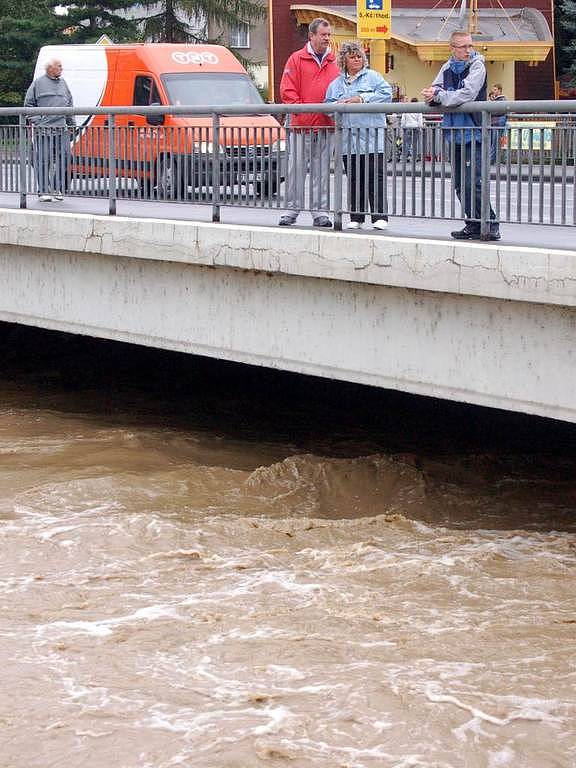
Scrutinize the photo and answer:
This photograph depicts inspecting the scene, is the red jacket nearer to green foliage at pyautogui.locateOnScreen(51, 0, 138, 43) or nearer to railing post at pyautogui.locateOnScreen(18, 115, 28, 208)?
railing post at pyautogui.locateOnScreen(18, 115, 28, 208)

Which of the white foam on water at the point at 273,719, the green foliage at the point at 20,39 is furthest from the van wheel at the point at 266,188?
the green foliage at the point at 20,39

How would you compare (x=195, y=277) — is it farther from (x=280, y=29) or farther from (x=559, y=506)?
(x=280, y=29)

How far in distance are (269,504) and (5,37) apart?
1239 inches

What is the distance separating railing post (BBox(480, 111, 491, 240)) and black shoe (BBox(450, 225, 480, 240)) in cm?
13

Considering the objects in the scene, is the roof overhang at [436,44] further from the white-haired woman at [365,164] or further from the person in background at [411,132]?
the person in background at [411,132]

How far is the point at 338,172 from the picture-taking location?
32.4 ft

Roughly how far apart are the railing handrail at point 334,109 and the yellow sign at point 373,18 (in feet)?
25.3

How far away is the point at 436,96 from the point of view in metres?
9.15

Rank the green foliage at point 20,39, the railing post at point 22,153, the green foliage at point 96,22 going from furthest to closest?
the green foliage at point 20,39
the green foliage at point 96,22
the railing post at point 22,153

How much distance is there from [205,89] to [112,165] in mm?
8308

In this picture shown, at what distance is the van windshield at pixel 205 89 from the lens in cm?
1955

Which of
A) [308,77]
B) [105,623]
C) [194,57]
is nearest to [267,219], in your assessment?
[308,77]

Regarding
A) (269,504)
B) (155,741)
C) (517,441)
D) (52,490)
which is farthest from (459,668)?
(517,441)

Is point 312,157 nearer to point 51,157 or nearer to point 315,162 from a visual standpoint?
point 315,162
